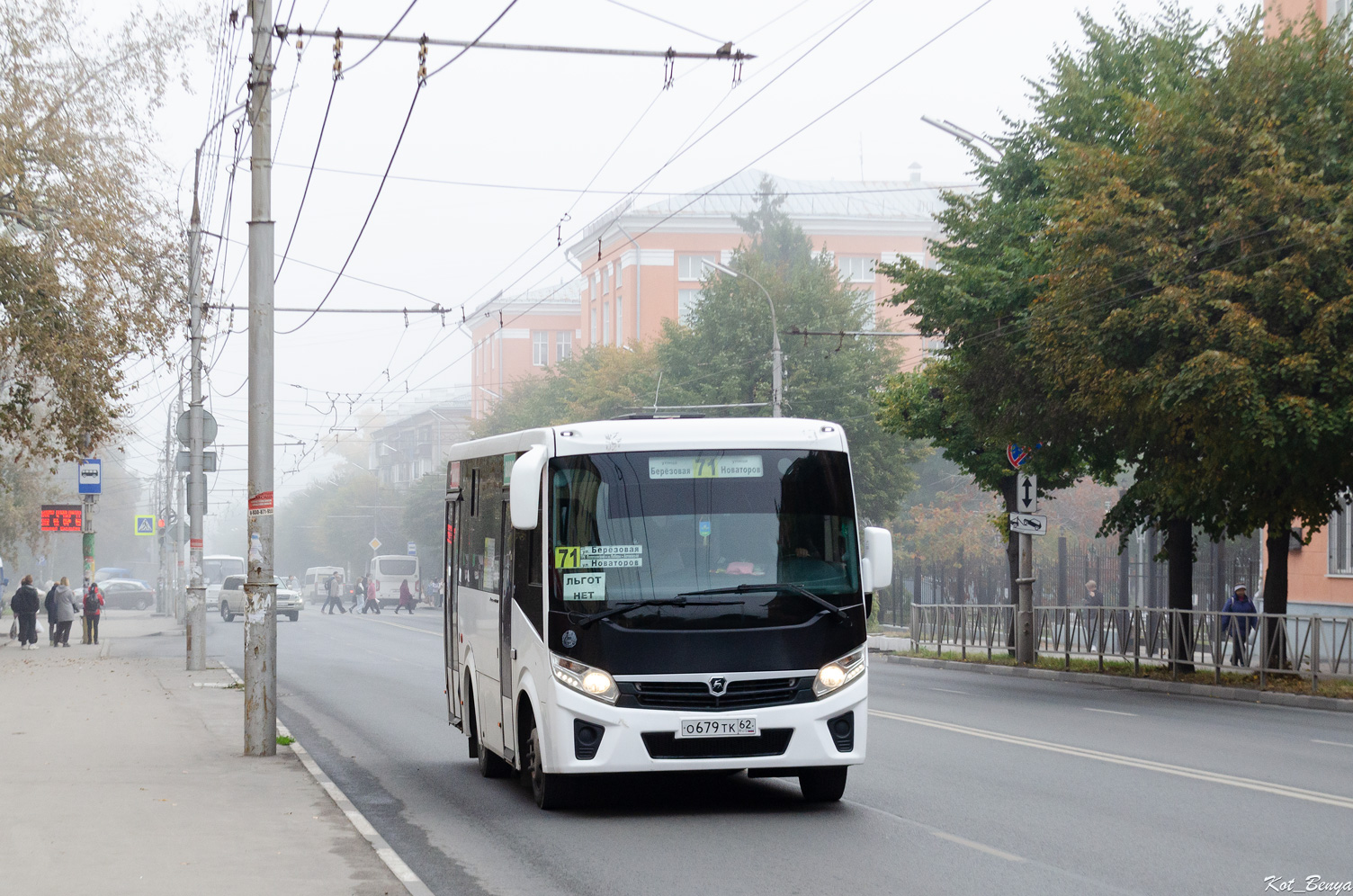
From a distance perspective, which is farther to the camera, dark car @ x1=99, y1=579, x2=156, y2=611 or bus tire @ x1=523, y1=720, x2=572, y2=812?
dark car @ x1=99, y1=579, x2=156, y2=611

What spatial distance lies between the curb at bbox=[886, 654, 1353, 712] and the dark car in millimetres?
59968

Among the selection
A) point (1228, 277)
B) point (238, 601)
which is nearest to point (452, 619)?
point (1228, 277)

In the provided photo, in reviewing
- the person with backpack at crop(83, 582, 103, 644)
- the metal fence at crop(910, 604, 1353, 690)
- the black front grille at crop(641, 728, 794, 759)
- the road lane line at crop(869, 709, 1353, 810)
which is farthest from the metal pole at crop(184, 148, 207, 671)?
the black front grille at crop(641, 728, 794, 759)

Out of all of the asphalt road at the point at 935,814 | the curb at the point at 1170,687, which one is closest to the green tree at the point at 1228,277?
the curb at the point at 1170,687

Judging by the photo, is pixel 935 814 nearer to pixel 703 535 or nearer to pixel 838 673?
pixel 838 673

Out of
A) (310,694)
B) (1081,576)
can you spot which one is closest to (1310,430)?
(310,694)

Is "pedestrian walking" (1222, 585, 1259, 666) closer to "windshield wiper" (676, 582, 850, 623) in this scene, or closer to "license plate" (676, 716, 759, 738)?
"windshield wiper" (676, 582, 850, 623)

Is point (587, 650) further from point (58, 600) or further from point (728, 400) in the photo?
point (728, 400)

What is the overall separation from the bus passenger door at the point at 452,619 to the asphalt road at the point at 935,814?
0.54m

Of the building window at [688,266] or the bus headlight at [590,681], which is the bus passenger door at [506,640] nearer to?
the bus headlight at [590,681]

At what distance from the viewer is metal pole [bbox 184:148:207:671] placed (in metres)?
24.4

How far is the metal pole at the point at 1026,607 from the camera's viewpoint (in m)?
27.6

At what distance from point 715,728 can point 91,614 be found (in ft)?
103

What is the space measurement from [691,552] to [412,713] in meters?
9.60
